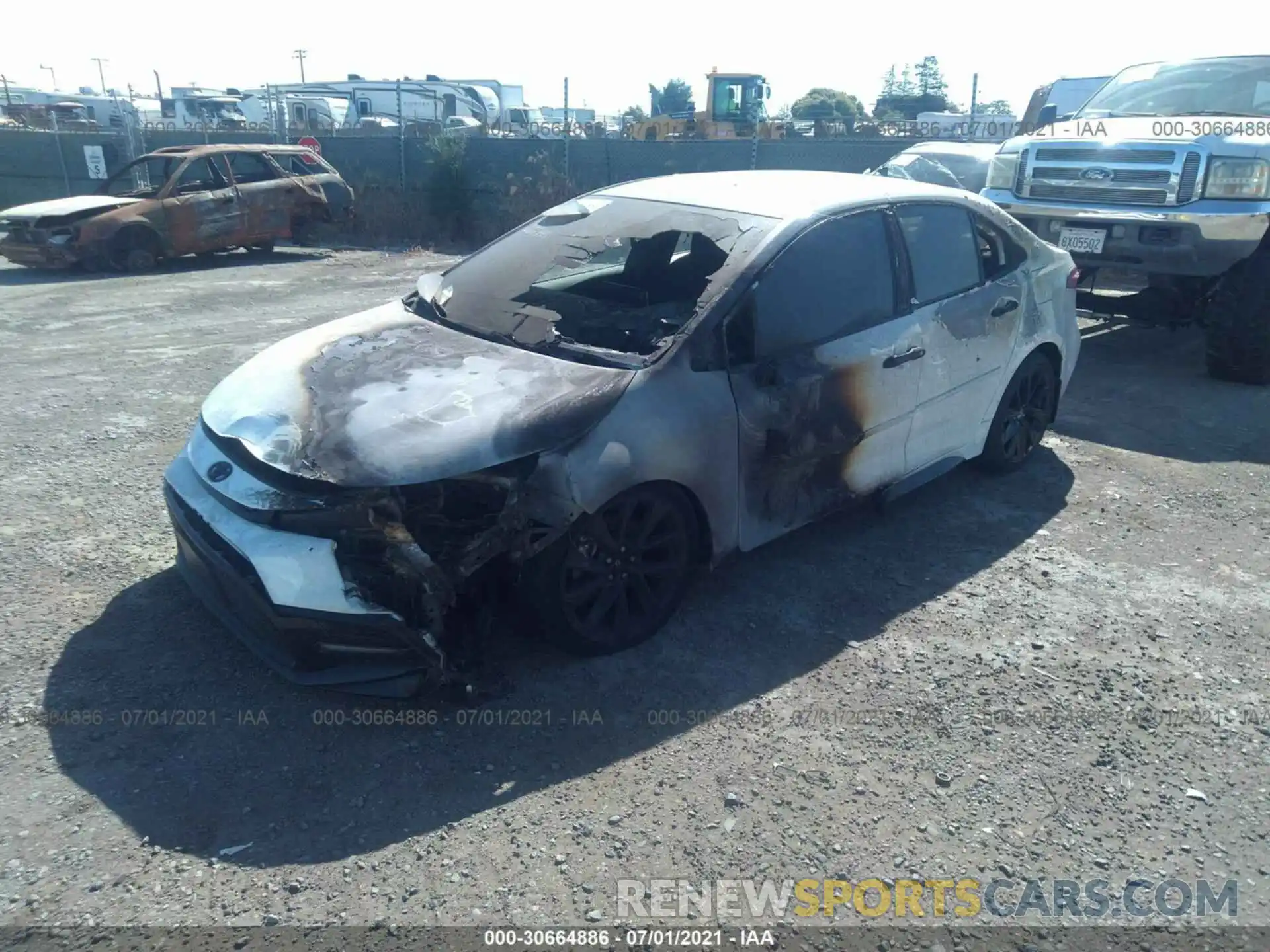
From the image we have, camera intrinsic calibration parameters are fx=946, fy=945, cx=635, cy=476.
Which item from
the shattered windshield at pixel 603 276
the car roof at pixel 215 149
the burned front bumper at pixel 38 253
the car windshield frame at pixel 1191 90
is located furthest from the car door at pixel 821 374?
the car roof at pixel 215 149

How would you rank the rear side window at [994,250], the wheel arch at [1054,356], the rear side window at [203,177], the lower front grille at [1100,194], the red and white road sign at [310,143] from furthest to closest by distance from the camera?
the red and white road sign at [310,143] < the rear side window at [203,177] < the lower front grille at [1100,194] < the wheel arch at [1054,356] < the rear side window at [994,250]

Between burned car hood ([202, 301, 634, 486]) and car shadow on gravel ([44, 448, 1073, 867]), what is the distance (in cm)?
83

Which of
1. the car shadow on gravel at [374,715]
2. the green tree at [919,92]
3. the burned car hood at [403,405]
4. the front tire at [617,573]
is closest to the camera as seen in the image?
the car shadow on gravel at [374,715]

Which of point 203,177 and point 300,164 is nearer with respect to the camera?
point 203,177

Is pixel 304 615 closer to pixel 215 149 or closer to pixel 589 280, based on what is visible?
pixel 589 280

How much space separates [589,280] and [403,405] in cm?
137

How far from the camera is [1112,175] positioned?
7215 millimetres

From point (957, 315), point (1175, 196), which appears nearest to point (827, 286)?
point (957, 315)

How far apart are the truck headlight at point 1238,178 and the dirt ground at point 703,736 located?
2920 millimetres

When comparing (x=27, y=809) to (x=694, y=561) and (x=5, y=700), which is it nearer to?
(x=5, y=700)

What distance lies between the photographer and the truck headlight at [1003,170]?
310 inches

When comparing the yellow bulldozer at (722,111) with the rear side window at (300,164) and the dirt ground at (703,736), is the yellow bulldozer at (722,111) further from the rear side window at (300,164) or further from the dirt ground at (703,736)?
the dirt ground at (703,736)

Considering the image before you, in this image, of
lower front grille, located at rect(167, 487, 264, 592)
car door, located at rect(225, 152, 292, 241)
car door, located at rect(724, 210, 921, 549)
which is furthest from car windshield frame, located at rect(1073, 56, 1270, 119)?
car door, located at rect(225, 152, 292, 241)

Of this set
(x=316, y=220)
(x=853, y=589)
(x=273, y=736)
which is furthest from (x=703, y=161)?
(x=273, y=736)
